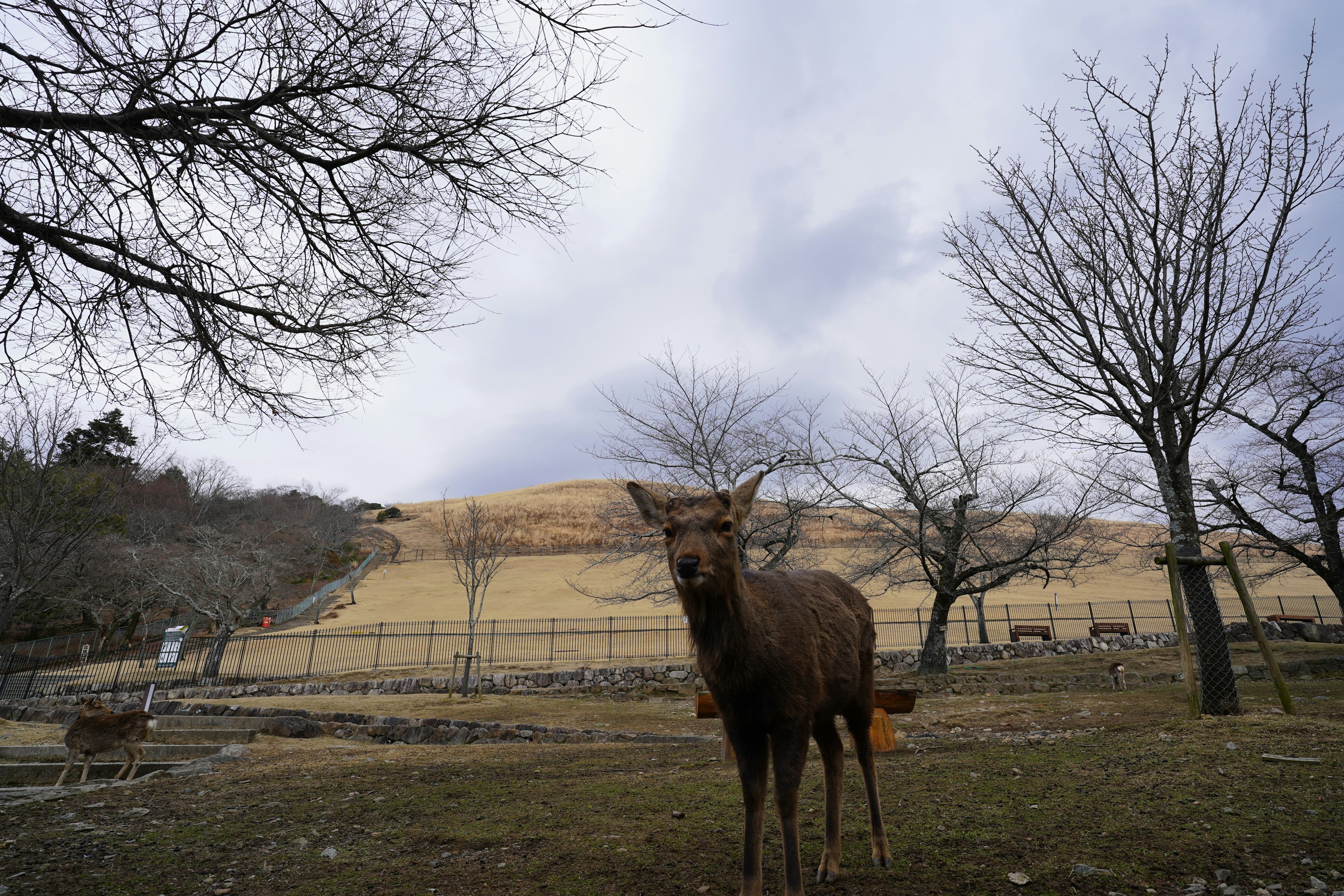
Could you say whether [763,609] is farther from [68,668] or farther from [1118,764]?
[68,668]

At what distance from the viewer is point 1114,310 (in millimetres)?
9992

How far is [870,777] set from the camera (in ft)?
13.5

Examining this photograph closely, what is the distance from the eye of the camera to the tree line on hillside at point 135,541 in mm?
16547

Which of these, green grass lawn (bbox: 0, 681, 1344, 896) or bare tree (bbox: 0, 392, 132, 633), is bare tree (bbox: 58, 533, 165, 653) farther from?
green grass lawn (bbox: 0, 681, 1344, 896)

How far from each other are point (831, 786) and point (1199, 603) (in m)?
8.59

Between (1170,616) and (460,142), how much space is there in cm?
4923

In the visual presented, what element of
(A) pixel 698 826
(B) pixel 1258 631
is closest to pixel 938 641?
(B) pixel 1258 631

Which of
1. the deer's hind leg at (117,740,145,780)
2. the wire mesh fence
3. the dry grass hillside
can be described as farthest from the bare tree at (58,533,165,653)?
the deer's hind leg at (117,740,145,780)

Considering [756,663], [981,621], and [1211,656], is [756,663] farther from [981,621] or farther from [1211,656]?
[981,621]

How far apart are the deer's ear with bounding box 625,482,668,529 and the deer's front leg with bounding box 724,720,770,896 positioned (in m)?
1.17

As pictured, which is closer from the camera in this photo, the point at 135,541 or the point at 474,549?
the point at 474,549

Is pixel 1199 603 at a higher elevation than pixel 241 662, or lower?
higher

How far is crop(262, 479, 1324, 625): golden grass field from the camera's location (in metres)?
39.1

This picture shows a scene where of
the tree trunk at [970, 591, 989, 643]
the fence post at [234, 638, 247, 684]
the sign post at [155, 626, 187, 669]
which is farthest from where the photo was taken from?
the tree trunk at [970, 591, 989, 643]
